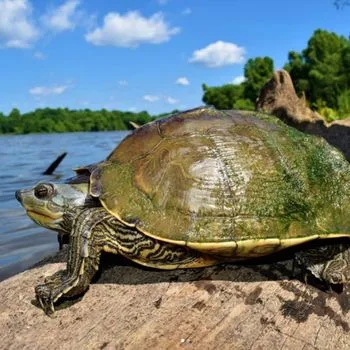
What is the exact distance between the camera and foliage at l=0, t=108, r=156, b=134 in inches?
4102

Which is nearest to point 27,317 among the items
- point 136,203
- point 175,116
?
point 136,203

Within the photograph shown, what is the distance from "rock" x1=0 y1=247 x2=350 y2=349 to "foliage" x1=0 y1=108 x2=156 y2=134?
338ft

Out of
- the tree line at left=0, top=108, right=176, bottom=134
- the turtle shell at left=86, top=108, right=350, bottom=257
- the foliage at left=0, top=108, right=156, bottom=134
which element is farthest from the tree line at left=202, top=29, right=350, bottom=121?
the foliage at left=0, top=108, right=156, bottom=134

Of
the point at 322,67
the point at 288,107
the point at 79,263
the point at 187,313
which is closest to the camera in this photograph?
the point at 187,313

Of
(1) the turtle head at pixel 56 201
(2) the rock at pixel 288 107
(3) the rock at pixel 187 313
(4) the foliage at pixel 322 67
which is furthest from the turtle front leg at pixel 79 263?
(4) the foliage at pixel 322 67

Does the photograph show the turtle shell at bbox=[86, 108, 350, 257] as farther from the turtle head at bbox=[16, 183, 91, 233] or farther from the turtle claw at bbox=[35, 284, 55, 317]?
the turtle claw at bbox=[35, 284, 55, 317]

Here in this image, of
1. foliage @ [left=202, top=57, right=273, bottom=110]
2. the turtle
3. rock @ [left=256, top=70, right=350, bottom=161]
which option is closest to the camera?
the turtle

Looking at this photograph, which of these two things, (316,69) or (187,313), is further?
(316,69)

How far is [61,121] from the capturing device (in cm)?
10925

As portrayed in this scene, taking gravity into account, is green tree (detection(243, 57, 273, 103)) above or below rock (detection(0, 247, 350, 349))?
above

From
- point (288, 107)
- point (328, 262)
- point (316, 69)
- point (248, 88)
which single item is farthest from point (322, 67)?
point (328, 262)

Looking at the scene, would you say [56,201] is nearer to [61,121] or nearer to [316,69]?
[316,69]

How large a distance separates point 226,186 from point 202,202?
20 centimetres

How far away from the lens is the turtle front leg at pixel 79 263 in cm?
302
